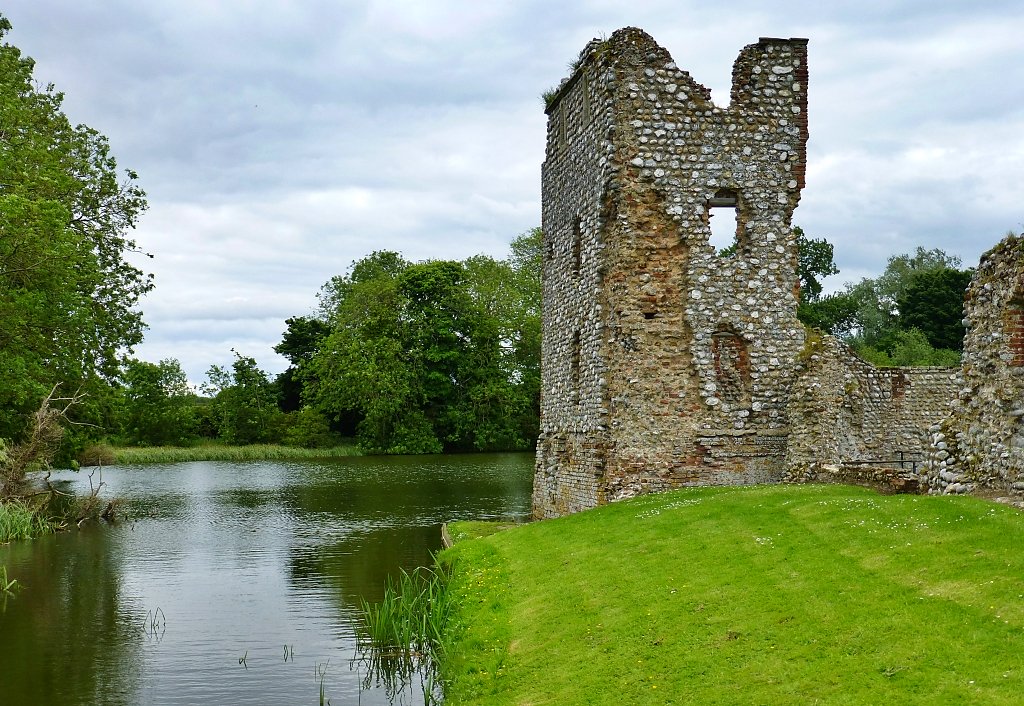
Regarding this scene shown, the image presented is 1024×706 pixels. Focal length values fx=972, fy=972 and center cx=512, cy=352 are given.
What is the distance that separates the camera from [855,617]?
24.6 ft

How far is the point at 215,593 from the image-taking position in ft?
53.2

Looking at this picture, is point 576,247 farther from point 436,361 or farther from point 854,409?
point 436,361

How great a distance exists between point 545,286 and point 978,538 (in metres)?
13.5

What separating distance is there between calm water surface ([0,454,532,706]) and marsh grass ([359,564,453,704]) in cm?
28

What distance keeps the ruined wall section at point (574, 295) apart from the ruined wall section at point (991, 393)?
263 inches

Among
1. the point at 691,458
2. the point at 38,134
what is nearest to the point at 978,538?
the point at 691,458

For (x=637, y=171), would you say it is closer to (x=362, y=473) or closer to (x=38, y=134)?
(x=38, y=134)

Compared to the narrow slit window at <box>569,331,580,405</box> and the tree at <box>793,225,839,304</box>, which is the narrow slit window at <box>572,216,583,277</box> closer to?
the narrow slit window at <box>569,331,580,405</box>

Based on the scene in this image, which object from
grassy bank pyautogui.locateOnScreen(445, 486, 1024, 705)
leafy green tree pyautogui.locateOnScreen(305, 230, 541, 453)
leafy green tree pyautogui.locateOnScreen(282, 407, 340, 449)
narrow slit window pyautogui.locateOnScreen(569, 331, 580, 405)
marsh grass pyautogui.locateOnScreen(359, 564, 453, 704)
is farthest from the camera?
leafy green tree pyautogui.locateOnScreen(282, 407, 340, 449)

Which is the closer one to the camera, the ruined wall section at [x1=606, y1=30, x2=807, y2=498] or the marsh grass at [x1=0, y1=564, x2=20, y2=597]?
the marsh grass at [x1=0, y1=564, x2=20, y2=597]

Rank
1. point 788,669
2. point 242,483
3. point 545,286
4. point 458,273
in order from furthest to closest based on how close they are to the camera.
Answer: point 458,273 → point 242,483 → point 545,286 → point 788,669

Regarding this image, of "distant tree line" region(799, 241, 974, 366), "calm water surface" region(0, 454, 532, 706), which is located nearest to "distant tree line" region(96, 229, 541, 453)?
"distant tree line" region(799, 241, 974, 366)

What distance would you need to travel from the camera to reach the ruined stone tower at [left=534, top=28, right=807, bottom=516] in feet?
56.5

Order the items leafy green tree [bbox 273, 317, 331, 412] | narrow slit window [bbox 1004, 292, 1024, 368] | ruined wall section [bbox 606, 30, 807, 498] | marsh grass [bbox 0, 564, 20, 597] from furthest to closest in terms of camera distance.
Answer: leafy green tree [bbox 273, 317, 331, 412]
ruined wall section [bbox 606, 30, 807, 498]
marsh grass [bbox 0, 564, 20, 597]
narrow slit window [bbox 1004, 292, 1024, 368]
